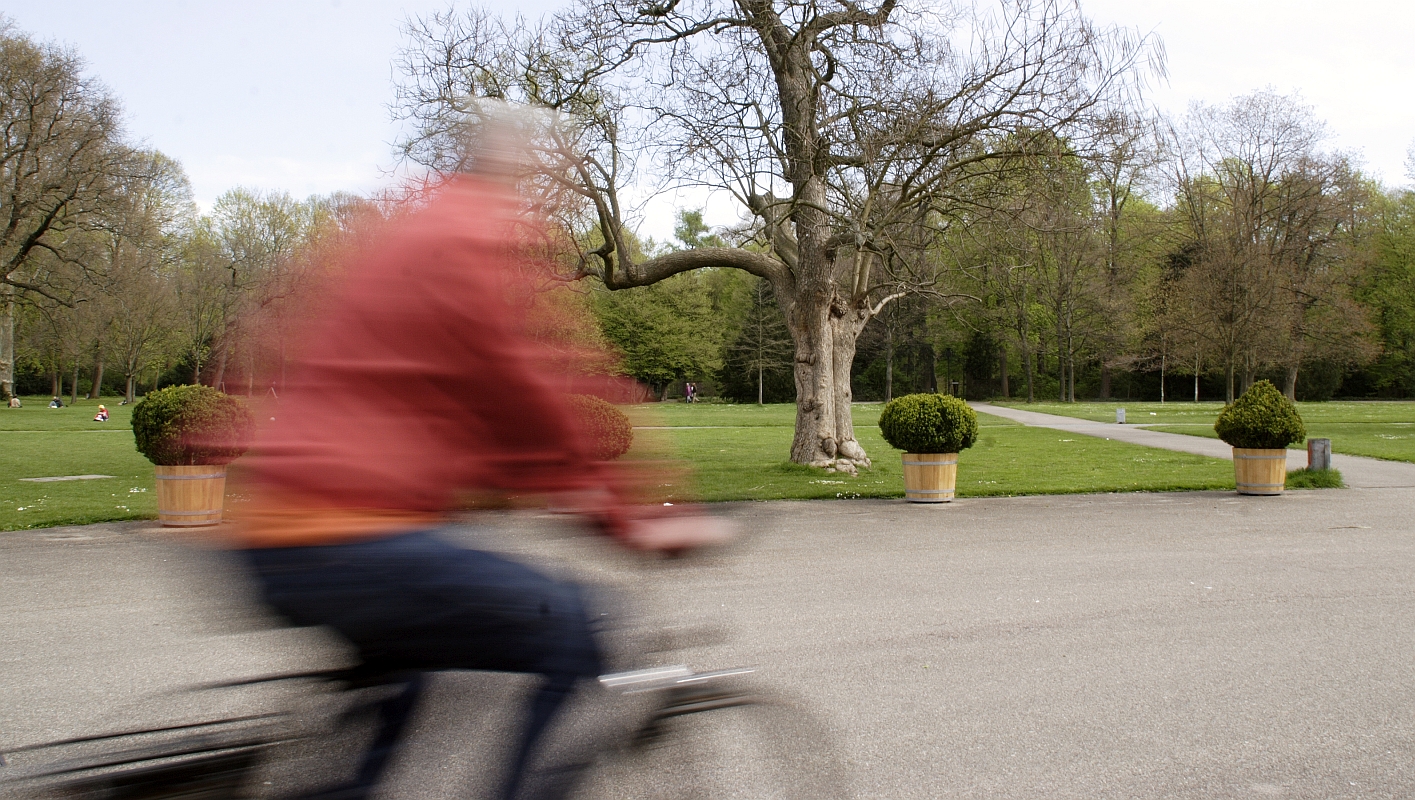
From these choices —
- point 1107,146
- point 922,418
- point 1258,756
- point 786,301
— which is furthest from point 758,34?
point 1258,756

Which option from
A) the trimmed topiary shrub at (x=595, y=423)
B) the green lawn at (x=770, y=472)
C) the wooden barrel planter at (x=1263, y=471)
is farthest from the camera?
the wooden barrel planter at (x=1263, y=471)

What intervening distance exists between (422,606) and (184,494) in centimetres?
940

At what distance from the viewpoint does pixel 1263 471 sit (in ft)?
42.7

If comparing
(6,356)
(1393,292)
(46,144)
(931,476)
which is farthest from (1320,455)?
(6,356)

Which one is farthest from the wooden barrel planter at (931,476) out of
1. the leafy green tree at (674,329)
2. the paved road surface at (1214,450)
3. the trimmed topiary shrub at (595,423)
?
the leafy green tree at (674,329)

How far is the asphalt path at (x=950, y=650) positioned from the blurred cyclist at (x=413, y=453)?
0.68ft

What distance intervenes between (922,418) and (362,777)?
10.6 metres

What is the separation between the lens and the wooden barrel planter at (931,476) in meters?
12.4

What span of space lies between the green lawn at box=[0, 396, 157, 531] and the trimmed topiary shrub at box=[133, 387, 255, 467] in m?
1.26

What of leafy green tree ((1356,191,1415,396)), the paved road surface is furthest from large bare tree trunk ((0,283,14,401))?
leafy green tree ((1356,191,1415,396))

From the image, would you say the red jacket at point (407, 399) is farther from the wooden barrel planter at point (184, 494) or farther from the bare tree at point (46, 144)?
the bare tree at point (46, 144)

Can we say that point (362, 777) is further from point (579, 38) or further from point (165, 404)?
point (579, 38)

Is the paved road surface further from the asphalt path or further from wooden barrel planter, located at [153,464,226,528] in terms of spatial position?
wooden barrel planter, located at [153,464,226,528]

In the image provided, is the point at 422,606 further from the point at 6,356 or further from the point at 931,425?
the point at 6,356
